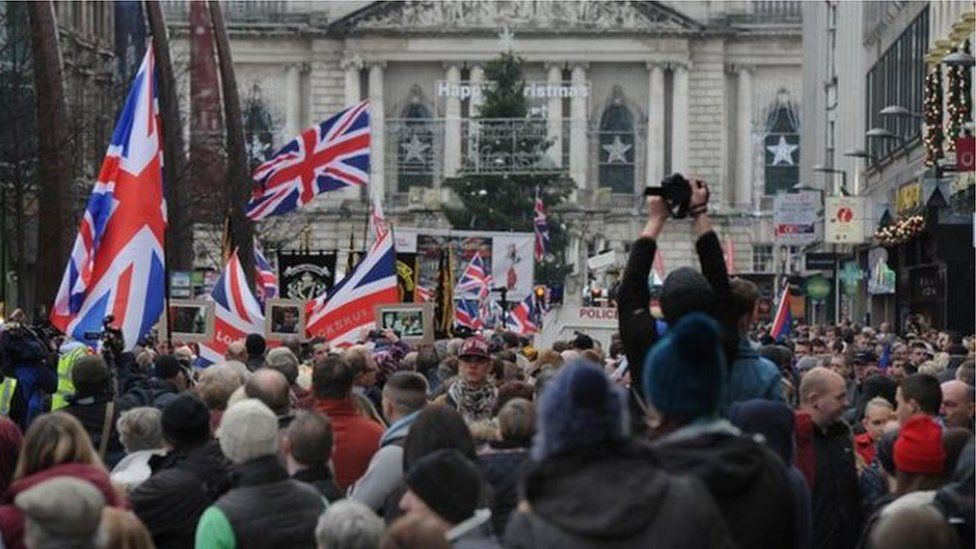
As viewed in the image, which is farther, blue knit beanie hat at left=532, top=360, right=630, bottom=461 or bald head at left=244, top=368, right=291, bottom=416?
bald head at left=244, top=368, right=291, bottom=416

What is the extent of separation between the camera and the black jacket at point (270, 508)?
933cm

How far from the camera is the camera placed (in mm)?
9523

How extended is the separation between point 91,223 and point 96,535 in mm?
11763

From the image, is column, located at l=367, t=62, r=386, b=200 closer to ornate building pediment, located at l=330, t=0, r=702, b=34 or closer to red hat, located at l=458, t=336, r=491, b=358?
ornate building pediment, located at l=330, t=0, r=702, b=34

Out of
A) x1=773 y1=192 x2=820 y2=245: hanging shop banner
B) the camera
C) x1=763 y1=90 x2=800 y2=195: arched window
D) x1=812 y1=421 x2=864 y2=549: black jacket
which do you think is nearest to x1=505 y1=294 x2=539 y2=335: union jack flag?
x1=773 y1=192 x2=820 y2=245: hanging shop banner

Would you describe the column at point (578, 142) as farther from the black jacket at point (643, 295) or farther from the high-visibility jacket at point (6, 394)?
the black jacket at point (643, 295)

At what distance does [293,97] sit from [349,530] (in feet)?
362

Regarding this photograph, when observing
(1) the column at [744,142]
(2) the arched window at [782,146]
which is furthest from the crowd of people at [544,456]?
(1) the column at [744,142]

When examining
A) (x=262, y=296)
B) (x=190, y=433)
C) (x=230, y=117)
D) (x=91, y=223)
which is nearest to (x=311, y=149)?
(x=262, y=296)

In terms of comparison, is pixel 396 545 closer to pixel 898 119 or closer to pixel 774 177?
pixel 898 119

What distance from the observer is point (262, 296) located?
1500 inches

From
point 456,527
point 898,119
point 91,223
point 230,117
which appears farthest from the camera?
point 898,119

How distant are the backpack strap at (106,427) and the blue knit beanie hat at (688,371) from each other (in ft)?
20.4

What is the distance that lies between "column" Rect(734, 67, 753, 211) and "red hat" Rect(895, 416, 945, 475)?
350 feet
